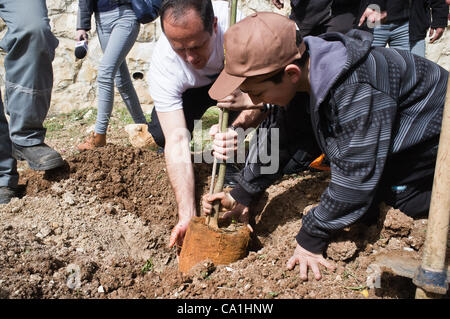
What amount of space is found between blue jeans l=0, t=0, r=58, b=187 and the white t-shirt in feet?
2.17

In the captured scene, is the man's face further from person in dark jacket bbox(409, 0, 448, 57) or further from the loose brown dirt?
person in dark jacket bbox(409, 0, 448, 57)

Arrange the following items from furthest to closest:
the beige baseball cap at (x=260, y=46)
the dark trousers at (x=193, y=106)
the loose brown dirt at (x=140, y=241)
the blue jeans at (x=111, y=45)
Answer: the blue jeans at (x=111, y=45) < the dark trousers at (x=193, y=106) < the loose brown dirt at (x=140, y=241) < the beige baseball cap at (x=260, y=46)

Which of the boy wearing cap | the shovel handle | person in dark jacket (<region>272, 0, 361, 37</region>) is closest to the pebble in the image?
the boy wearing cap

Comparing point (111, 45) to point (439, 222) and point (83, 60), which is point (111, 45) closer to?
point (83, 60)

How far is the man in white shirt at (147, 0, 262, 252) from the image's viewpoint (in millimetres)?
2363

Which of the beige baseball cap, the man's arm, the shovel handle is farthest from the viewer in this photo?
the man's arm

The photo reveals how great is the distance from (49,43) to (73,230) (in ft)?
3.74

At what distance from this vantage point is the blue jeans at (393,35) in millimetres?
3255

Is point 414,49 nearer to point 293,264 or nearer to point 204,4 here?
point 204,4

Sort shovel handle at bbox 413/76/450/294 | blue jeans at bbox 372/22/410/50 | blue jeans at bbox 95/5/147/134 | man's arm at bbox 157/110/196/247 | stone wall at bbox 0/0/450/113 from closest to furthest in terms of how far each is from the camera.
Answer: shovel handle at bbox 413/76/450/294, man's arm at bbox 157/110/196/247, blue jeans at bbox 372/22/410/50, blue jeans at bbox 95/5/147/134, stone wall at bbox 0/0/450/113

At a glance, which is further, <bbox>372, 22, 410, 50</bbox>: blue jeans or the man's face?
<bbox>372, 22, 410, 50</bbox>: blue jeans

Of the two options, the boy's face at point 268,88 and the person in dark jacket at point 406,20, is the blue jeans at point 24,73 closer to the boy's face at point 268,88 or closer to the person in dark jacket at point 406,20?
the boy's face at point 268,88

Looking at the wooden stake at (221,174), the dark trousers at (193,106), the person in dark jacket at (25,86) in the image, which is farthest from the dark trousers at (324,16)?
the person in dark jacket at (25,86)

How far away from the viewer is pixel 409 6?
3.16m
